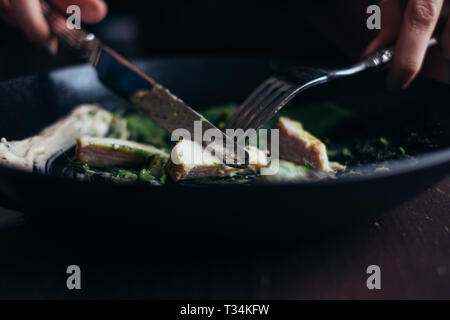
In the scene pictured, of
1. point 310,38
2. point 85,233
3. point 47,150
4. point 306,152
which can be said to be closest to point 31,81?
point 47,150

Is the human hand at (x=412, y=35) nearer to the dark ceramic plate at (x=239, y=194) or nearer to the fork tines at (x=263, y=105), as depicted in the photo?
the dark ceramic plate at (x=239, y=194)

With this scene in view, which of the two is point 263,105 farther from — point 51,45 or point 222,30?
point 222,30

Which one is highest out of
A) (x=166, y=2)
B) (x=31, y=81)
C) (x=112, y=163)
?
(x=166, y=2)

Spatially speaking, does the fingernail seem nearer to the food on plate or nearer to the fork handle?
the food on plate

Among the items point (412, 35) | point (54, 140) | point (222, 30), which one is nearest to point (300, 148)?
point (412, 35)

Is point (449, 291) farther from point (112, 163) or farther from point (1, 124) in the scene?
point (1, 124)

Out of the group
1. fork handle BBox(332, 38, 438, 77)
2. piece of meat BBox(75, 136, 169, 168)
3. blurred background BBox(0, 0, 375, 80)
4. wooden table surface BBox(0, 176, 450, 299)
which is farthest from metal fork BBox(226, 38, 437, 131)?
blurred background BBox(0, 0, 375, 80)
